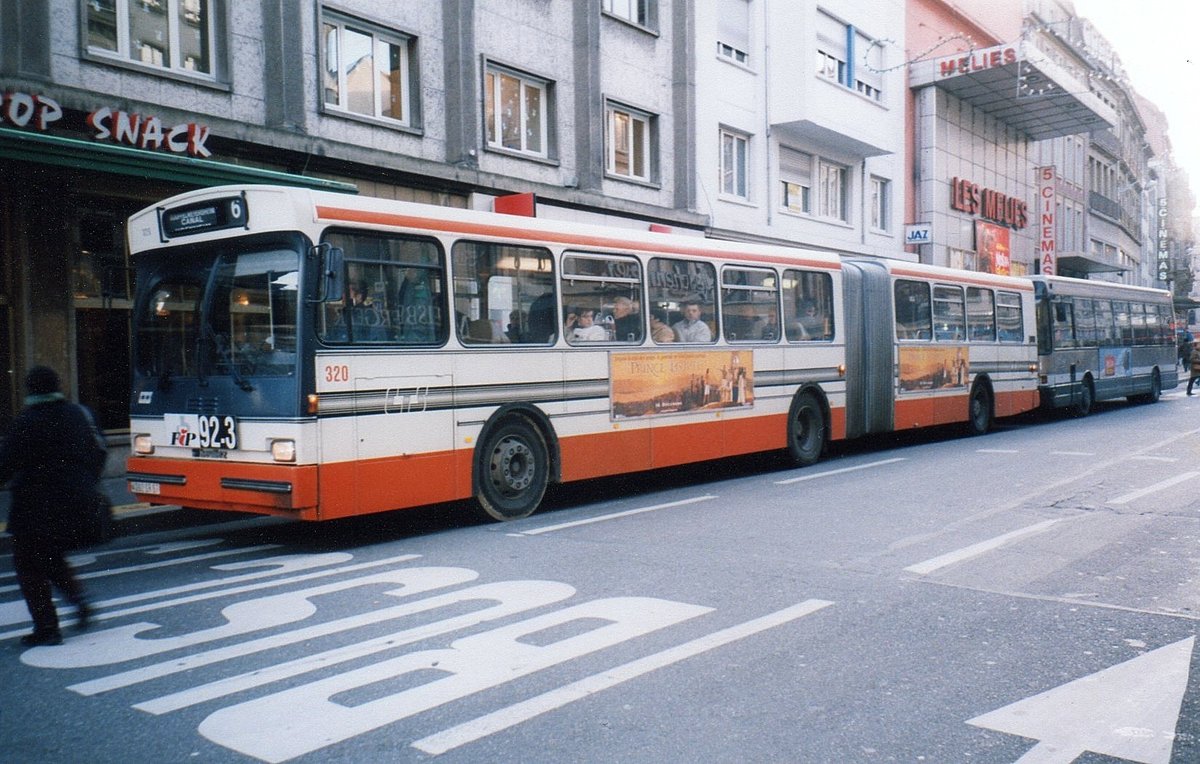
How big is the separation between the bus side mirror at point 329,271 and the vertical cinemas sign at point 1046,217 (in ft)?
122

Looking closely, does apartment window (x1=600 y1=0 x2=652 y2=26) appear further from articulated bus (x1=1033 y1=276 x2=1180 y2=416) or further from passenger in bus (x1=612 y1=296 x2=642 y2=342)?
passenger in bus (x1=612 y1=296 x2=642 y2=342)

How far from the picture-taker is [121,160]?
36.2 ft

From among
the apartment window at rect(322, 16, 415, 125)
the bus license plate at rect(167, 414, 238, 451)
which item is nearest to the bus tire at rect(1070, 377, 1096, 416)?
the apartment window at rect(322, 16, 415, 125)

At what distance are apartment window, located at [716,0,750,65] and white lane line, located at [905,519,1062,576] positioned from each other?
17313 mm

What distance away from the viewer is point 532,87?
1888 centimetres

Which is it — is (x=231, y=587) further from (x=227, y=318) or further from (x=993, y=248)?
(x=993, y=248)

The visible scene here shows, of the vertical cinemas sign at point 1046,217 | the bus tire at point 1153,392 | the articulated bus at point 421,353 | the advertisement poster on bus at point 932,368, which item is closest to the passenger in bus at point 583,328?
the articulated bus at point 421,353

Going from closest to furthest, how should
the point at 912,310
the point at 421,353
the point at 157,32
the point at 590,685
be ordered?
1. the point at 590,685
2. the point at 421,353
3. the point at 157,32
4. the point at 912,310

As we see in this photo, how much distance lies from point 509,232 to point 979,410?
1219cm

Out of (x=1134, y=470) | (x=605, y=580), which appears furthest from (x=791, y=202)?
(x=605, y=580)

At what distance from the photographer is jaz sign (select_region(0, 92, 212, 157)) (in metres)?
11.0

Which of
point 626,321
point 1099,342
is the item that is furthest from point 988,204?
point 626,321

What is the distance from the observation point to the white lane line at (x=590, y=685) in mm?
4102

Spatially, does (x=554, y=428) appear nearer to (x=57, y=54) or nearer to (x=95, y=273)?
(x=95, y=273)
